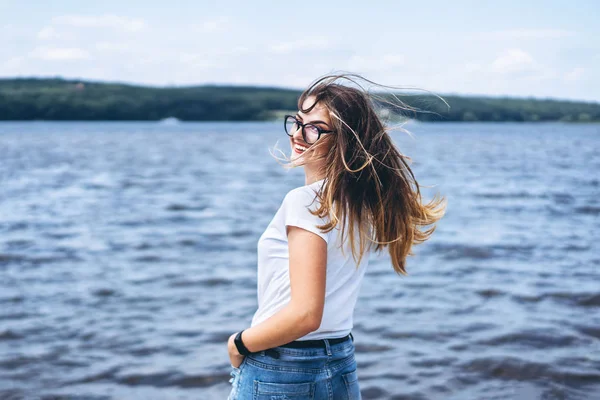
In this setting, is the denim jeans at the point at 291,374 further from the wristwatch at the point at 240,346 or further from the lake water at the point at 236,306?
the lake water at the point at 236,306

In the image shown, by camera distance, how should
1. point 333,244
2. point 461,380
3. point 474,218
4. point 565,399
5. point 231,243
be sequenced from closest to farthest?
point 333,244, point 565,399, point 461,380, point 231,243, point 474,218

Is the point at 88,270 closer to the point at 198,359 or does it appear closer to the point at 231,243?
the point at 231,243

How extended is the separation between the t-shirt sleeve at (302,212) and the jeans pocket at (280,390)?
2.00 ft

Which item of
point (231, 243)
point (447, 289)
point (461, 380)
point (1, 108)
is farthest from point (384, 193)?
point (1, 108)

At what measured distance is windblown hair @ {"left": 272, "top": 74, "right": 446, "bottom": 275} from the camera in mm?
2424

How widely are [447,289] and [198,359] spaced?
13.5 ft

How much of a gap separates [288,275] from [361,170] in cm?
50

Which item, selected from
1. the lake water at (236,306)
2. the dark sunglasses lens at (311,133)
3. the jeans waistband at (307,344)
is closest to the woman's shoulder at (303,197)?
the dark sunglasses lens at (311,133)

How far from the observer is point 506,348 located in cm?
677

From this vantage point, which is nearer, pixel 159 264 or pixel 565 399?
pixel 565 399

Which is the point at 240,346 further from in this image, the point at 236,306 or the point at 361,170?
the point at 236,306

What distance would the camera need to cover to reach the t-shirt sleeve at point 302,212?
223 centimetres

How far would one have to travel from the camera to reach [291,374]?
245cm

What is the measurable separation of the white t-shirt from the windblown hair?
57mm
